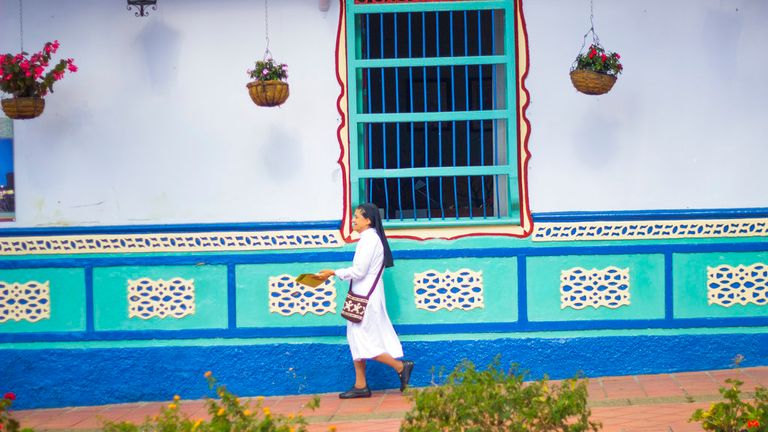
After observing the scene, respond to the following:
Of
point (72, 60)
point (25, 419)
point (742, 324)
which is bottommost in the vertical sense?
point (25, 419)

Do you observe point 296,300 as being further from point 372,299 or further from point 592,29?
point 592,29

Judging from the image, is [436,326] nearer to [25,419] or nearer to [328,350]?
[328,350]

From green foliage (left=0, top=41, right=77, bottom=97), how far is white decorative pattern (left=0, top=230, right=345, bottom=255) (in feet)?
3.88

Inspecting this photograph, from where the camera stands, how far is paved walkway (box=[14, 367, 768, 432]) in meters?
6.99

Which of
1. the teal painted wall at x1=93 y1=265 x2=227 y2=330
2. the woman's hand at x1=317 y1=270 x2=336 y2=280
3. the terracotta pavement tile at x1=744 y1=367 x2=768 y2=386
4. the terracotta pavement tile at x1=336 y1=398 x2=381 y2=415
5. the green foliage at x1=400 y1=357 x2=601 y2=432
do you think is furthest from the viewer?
the teal painted wall at x1=93 y1=265 x2=227 y2=330

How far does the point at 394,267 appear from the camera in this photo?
27.4ft

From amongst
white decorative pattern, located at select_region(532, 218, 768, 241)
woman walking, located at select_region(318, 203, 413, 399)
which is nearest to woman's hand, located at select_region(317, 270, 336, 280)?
woman walking, located at select_region(318, 203, 413, 399)

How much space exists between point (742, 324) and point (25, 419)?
5564 millimetres

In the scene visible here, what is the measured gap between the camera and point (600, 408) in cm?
732

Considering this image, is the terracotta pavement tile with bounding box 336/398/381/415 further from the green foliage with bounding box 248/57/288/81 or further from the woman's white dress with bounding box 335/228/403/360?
the green foliage with bounding box 248/57/288/81

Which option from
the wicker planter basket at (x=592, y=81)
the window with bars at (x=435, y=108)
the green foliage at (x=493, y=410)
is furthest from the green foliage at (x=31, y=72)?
the green foliage at (x=493, y=410)

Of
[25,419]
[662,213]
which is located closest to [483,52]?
[662,213]

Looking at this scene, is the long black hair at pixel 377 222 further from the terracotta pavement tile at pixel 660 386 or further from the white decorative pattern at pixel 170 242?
the terracotta pavement tile at pixel 660 386

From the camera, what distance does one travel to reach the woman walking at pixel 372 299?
7.93 meters
